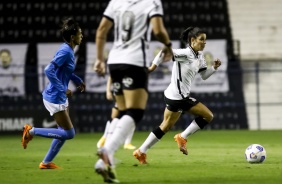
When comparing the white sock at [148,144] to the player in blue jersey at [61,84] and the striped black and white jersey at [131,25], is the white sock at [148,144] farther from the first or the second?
the striped black and white jersey at [131,25]

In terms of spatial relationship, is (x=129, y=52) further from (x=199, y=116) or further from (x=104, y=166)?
(x=199, y=116)

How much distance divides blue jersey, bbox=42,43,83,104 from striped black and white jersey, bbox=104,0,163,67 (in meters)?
1.73

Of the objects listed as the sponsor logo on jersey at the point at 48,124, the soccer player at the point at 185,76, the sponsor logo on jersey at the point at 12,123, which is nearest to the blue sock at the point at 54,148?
the soccer player at the point at 185,76

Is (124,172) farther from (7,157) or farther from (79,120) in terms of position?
(79,120)

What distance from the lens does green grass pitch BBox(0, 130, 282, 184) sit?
8.81 meters

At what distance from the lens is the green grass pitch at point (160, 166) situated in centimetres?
881

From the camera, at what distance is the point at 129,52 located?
8516mm

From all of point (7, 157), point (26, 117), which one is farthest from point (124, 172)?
point (26, 117)

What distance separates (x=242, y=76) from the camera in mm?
24266

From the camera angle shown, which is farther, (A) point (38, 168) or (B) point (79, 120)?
(B) point (79, 120)

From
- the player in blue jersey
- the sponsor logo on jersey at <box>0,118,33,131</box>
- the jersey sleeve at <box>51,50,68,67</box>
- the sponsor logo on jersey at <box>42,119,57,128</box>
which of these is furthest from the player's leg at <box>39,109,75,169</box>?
the sponsor logo on jersey at <box>0,118,33,131</box>

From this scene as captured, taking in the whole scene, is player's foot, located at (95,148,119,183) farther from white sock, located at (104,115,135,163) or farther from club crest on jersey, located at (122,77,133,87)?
club crest on jersey, located at (122,77,133,87)

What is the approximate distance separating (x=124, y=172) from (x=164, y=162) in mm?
1800

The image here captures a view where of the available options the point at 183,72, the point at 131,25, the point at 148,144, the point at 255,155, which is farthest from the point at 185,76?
the point at 131,25
